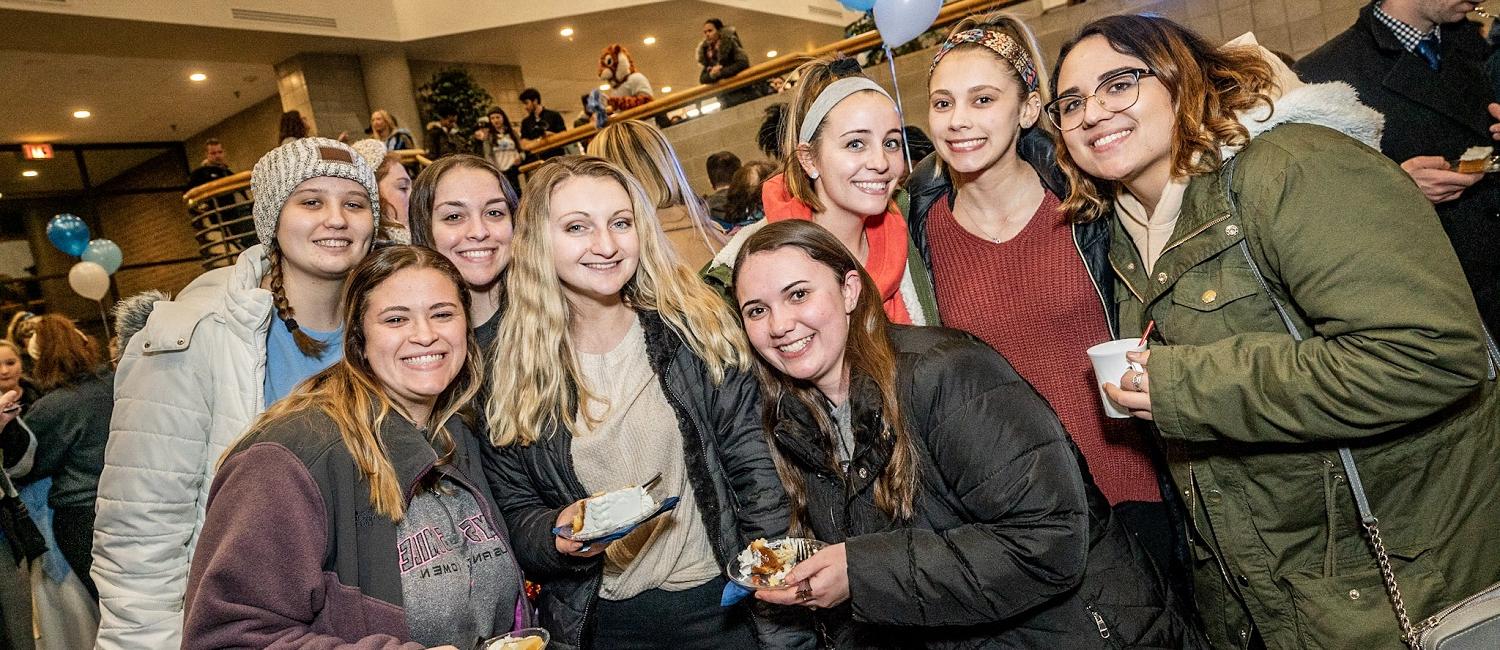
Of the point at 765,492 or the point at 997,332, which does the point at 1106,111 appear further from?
the point at 765,492

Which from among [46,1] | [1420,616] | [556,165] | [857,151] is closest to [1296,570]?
[1420,616]

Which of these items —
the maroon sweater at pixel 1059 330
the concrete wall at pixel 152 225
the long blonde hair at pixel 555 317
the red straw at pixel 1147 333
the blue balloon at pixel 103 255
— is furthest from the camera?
the concrete wall at pixel 152 225

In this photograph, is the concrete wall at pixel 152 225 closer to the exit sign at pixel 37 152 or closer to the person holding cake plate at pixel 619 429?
the exit sign at pixel 37 152

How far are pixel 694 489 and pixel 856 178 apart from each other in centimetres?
112

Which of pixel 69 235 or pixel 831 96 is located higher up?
pixel 69 235

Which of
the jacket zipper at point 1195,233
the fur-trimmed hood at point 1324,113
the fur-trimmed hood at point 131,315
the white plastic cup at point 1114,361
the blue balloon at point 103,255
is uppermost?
the blue balloon at point 103,255

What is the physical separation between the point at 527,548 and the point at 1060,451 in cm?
133

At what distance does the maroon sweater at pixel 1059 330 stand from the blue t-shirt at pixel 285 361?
1948 mm

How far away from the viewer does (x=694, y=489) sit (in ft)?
7.25

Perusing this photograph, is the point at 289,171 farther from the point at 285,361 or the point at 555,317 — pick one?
the point at 555,317

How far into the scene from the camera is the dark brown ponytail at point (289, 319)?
8.06ft

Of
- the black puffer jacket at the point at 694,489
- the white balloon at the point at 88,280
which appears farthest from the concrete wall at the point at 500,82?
the black puffer jacket at the point at 694,489

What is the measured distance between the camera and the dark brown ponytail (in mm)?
2457

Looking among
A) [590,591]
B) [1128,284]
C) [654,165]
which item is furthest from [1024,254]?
[654,165]
